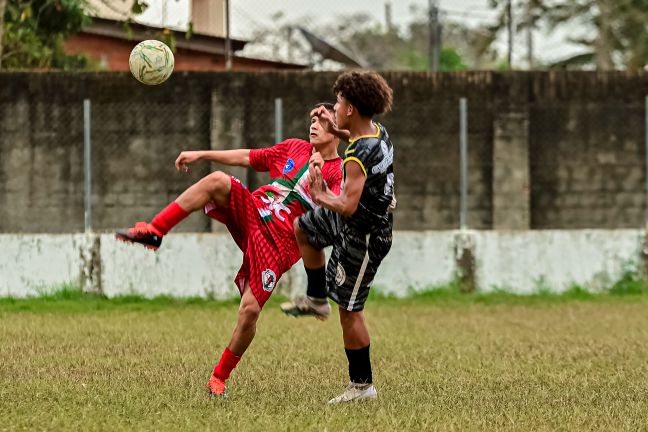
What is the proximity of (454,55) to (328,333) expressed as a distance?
22750mm

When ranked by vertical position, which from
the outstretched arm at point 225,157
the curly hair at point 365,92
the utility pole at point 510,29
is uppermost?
the utility pole at point 510,29

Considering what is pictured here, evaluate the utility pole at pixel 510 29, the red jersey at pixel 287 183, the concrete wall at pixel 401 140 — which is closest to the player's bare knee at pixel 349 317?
the red jersey at pixel 287 183

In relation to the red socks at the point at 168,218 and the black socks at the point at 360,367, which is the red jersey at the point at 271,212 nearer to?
the red socks at the point at 168,218

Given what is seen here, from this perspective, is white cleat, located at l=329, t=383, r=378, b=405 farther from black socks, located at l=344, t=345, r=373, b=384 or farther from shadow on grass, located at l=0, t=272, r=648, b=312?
shadow on grass, located at l=0, t=272, r=648, b=312

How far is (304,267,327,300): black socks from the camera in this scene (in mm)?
7992

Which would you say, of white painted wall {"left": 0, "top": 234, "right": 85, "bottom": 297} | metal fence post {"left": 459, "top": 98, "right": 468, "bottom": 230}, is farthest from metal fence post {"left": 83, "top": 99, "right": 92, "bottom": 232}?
metal fence post {"left": 459, "top": 98, "right": 468, "bottom": 230}

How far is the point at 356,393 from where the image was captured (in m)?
7.82

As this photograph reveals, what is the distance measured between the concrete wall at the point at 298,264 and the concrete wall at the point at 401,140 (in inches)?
35.5

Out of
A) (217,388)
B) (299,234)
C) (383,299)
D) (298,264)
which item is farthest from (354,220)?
(383,299)

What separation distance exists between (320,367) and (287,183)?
1754 millimetres

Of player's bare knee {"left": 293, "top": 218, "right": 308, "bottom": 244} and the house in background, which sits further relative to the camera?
the house in background

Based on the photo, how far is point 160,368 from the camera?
9.30 metres

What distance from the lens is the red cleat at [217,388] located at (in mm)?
7851

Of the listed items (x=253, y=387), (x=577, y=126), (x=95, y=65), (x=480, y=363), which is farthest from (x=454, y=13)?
(x=253, y=387)
